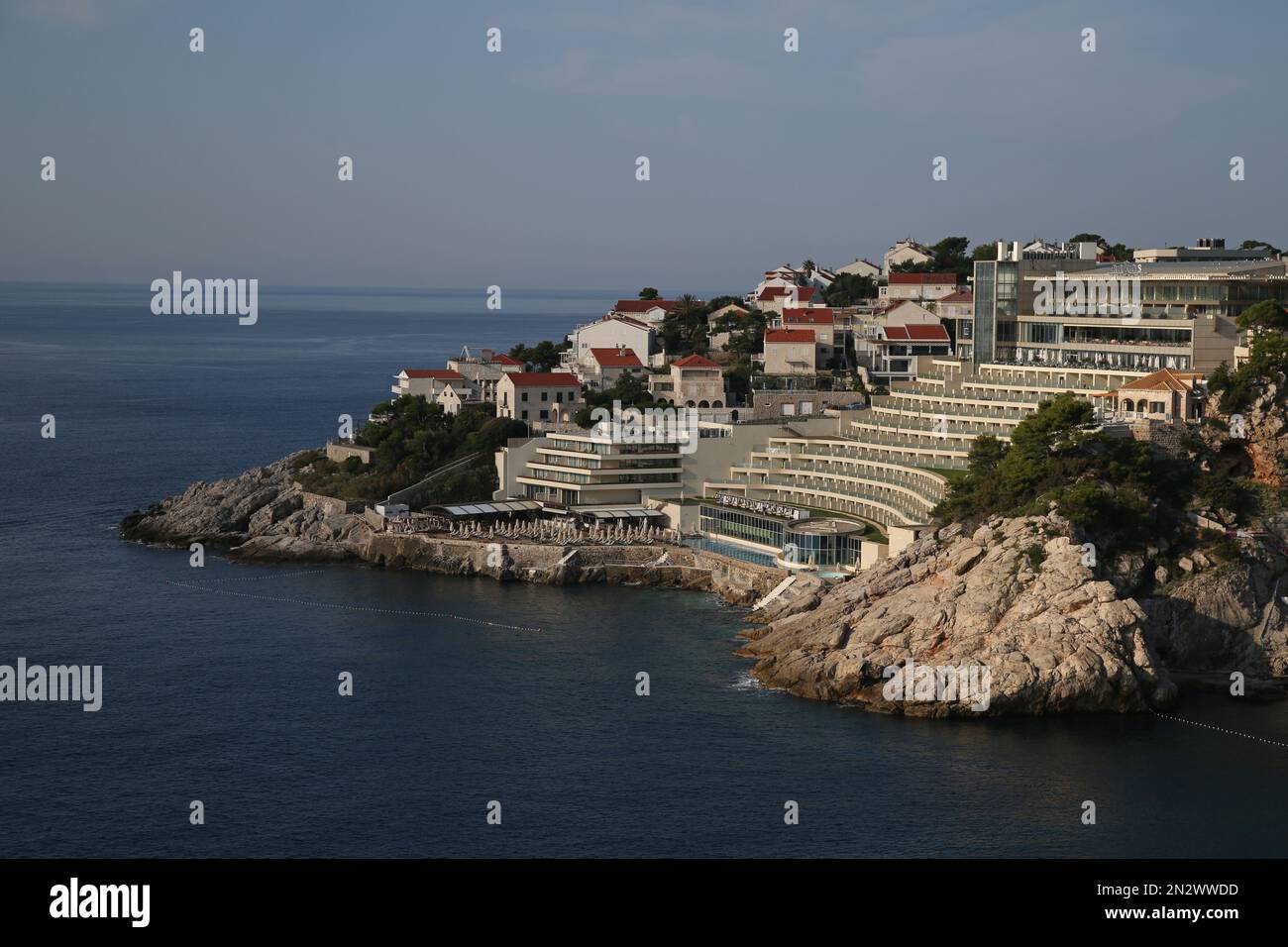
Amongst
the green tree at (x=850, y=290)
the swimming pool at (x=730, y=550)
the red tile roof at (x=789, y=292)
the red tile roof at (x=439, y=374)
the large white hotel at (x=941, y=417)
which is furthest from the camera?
the green tree at (x=850, y=290)

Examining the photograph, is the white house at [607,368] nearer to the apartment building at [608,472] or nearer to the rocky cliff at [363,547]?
the apartment building at [608,472]

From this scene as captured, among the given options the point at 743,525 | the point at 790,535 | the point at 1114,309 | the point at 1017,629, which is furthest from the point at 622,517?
the point at 1017,629

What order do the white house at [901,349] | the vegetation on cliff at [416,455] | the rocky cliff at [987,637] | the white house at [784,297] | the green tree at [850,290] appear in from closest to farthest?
the rocky cliff at [987,637] → the vegetation on cliff at [416,455] → the white house at [901,349] → the white house at [784,297] → the green tree at [850,290]

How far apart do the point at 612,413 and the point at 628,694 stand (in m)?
25.4

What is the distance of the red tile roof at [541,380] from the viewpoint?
64500mm

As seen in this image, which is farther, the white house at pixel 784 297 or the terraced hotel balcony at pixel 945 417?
the white house at pixel 784 297

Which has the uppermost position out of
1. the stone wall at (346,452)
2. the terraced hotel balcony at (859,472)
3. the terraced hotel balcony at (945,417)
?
the terraced hotel balcony at (945,417)

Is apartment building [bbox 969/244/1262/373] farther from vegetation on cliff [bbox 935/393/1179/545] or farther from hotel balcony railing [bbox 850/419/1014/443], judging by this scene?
vegetation on cliff [bbox 935/393/1179/545]

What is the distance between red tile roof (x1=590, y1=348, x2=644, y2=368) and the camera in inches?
2712

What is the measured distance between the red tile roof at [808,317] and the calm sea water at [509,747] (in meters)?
23.7

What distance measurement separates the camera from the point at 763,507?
5153cm

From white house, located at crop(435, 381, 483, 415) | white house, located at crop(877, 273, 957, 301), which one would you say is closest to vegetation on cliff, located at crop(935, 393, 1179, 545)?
white house, located at crop(435, 381, 483, 415)

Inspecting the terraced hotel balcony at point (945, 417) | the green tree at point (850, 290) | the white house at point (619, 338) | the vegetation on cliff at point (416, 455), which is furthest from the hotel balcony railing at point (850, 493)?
the green tree at point (850, 290)
